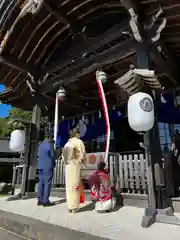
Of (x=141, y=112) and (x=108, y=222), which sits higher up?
(x=141, y=112)

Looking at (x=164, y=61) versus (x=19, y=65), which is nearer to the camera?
(x=164, y=61)

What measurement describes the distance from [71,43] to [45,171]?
3703 mm

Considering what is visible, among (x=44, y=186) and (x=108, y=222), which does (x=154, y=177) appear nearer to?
(x=108, y=222)

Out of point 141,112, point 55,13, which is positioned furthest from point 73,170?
point 55,13

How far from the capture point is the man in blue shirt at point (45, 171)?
4621 millimetres

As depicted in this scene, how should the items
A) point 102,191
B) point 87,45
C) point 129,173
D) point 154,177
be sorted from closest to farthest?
point 154,177
point 102,191
point 129,173
point 87,45

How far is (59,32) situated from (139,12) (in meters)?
2.57

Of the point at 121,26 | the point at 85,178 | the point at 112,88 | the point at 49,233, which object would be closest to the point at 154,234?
the point at 49,233

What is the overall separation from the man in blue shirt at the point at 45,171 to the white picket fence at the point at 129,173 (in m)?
1.43

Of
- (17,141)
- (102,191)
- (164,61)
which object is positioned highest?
(164,61)

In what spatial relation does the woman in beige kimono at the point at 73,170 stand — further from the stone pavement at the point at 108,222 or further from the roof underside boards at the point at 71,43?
the roof underside boards at the point at 71,43

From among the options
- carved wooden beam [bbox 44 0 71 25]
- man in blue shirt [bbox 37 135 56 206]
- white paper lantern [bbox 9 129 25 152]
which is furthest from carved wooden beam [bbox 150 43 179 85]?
white paper lantern [bbox 9 129 25 152]

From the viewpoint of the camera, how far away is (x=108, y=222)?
3.22 meters

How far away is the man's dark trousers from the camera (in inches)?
181
